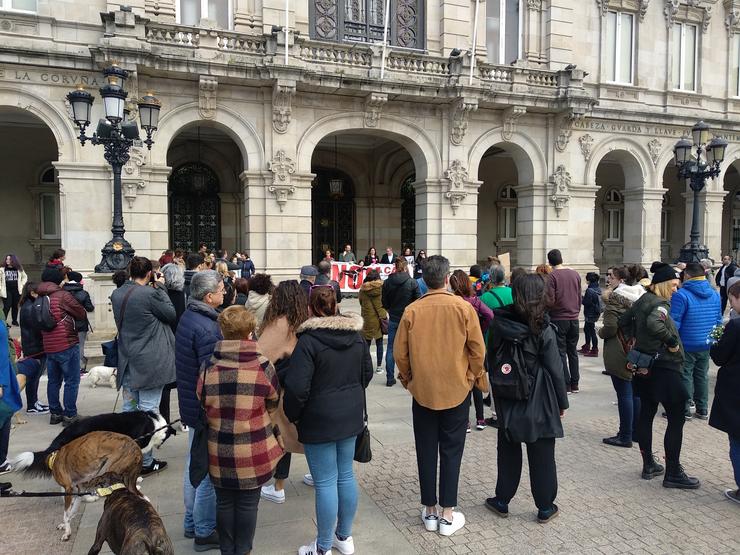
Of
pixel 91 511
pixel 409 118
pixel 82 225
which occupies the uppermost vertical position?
pixel 409 118

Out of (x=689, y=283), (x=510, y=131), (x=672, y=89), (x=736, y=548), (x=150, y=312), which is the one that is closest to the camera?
(x=736, y=548)

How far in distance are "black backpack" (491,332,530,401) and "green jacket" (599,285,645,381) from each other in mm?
2375

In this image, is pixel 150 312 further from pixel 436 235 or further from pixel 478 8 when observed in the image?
pixel 478 8

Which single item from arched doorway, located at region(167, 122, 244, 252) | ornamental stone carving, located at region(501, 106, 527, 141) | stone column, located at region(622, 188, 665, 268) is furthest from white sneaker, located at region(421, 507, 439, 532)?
stone column, located at region(622, 188, 665, 268)

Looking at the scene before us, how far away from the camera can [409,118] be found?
17.0 m

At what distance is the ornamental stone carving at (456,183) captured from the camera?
17281 mm

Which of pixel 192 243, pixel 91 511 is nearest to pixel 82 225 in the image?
pixel 192 243

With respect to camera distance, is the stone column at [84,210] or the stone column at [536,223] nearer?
the stone column at [84,210]

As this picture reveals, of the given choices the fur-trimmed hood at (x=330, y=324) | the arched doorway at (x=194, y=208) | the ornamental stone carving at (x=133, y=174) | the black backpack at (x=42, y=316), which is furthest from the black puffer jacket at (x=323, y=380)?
the arched doorway at (x=194, y=208)

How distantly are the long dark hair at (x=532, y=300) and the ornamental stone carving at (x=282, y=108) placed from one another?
1252cm

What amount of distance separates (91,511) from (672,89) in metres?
22.9

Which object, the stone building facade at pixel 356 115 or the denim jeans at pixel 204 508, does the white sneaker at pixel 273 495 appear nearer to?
the denim jeans at pixel 204 508

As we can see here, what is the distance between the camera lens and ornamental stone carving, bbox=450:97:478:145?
16781 millimetres

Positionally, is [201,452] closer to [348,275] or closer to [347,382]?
[347,382]
